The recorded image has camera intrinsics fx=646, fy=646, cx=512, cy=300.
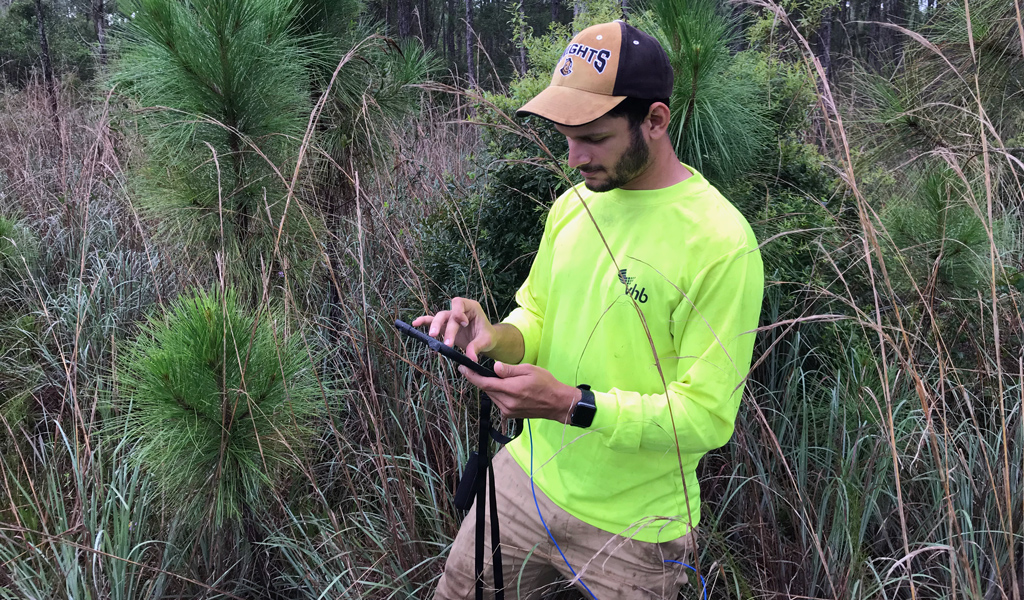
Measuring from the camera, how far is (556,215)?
1.64 meters

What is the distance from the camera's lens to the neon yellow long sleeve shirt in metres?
1.24

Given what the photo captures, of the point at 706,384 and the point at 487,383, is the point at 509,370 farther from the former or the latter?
the point at 706,384

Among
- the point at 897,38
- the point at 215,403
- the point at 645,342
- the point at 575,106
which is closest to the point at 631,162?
the point at 575,106

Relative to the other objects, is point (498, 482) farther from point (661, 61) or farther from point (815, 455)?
point (815, 455)

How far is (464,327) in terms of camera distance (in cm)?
154

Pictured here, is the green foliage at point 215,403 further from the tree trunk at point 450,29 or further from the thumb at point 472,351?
the tree trunk at point 450,29

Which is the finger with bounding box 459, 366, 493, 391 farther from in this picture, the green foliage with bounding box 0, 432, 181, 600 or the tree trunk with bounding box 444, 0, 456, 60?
the tree trunk with bounding box 444, 0, 456, 60

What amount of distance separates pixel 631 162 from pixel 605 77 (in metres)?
0.18

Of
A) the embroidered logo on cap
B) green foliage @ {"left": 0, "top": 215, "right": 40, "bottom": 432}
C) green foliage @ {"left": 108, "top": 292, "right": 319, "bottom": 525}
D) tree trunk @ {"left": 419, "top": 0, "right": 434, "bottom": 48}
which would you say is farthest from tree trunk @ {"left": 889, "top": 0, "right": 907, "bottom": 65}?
tree trunk @ {"left": 419, "top": 0, "right": 434, "bottom": 48}

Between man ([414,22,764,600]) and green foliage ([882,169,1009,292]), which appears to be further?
green foliage ([882,169,1009,292])

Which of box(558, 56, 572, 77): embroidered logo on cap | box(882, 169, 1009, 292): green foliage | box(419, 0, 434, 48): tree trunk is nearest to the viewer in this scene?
box(558, 56, 572, 77): embroidered logo on cap

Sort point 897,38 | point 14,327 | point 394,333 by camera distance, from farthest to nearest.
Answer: point 897,38
point 14,327
point 394,333

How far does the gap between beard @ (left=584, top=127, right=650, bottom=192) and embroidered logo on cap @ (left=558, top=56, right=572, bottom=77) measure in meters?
0.20

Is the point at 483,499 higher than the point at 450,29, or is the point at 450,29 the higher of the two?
the point at 450,29
